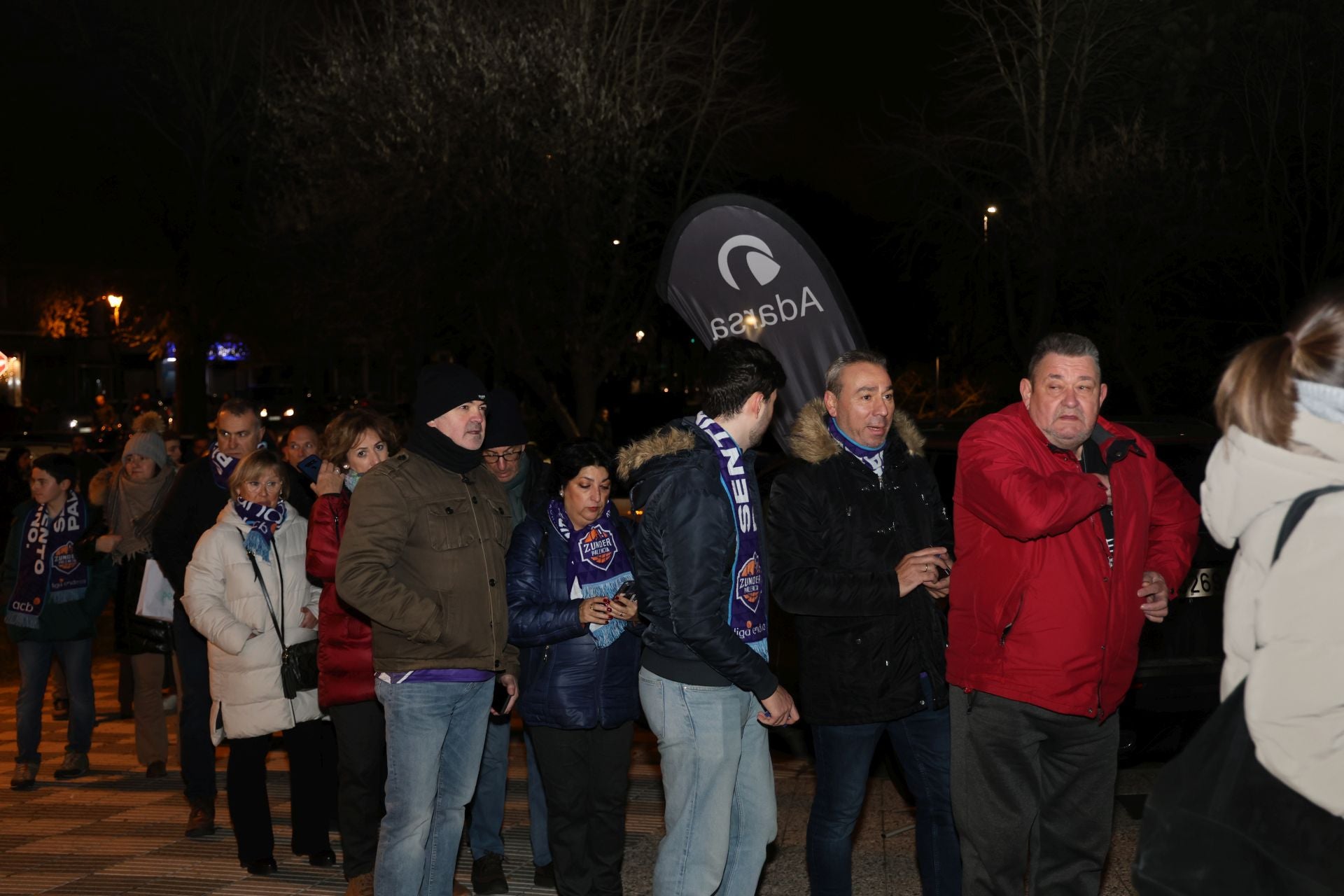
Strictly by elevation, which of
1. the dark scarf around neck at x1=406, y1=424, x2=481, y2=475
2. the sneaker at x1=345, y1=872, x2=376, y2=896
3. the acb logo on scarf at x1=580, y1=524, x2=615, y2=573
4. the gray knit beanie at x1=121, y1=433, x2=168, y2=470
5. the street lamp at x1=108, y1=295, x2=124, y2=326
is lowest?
the sneaker at x1=345, y1=872, x2=376, y2=896

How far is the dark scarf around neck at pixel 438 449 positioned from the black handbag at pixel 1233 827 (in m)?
2.72

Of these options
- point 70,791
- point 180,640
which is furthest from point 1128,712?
point 70,791

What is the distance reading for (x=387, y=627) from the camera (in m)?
4.50

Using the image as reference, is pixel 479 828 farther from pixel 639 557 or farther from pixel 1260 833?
pixel 1260 833

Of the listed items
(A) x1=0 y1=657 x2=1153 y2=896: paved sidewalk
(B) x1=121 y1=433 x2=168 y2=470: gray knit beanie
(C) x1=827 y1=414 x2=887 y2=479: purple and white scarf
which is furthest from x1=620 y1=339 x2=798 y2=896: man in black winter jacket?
(B) x1=121 y1=433 x2=168 y2=470: gray knit beanie

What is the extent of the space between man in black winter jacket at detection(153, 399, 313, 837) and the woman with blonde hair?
4823 mm

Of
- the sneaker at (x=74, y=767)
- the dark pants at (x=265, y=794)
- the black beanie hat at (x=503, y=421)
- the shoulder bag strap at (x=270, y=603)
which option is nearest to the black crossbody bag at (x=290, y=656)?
the shoulder bag strap at (x=270, y=603)

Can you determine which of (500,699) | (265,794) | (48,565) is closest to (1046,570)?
(500,699)

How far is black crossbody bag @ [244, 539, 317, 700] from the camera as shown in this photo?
579cm

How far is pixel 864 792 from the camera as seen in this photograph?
459cm

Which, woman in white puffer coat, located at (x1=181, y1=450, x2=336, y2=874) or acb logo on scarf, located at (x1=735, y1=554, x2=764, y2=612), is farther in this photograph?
woman in white puffer coat, located at (x1=181, y1=450, x2=336, y2=874)

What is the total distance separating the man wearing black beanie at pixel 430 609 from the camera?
4.45m

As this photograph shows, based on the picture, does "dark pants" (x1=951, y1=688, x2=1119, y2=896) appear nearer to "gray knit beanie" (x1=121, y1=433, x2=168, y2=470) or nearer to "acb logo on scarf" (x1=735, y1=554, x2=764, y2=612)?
"acb logo on scarf" (x1=735, y1=554, x2=764, y2=612)

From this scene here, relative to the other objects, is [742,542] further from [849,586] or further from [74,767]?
[74,767]
